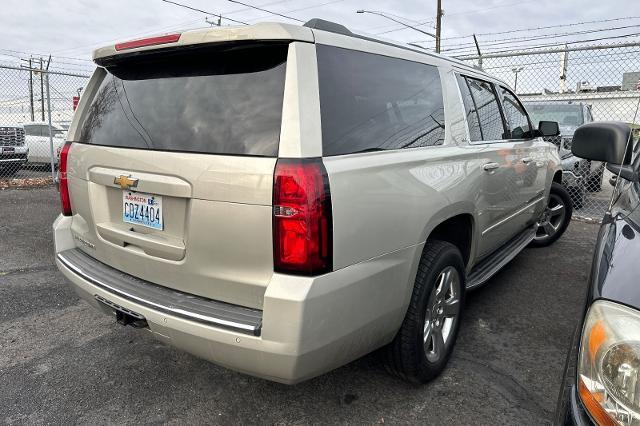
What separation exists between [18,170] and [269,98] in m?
12.6

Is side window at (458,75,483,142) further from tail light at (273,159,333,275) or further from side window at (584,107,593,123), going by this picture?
side window at (584,107,593,123)

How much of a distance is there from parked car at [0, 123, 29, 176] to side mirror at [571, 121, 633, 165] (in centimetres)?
1264

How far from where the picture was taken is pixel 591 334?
1.29 metres

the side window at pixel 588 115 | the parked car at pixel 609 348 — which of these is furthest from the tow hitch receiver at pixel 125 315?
the side window at pixel 588 115

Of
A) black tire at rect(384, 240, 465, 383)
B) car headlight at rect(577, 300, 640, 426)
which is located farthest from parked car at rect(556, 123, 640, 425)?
black tire at rect(384, 240, 465, 383)

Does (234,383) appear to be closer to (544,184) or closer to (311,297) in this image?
(311,297)

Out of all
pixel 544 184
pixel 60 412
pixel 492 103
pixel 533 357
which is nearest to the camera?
pixel 60 412

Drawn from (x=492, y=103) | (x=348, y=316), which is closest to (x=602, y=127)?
(x=492, y=103)

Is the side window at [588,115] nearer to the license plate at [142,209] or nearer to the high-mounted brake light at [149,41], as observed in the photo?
the high-mounted brake light at [149,41]

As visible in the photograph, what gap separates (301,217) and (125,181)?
101 centimetres

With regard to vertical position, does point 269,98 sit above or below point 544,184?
above

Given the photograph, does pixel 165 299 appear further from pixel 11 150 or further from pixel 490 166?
pixel 11 150

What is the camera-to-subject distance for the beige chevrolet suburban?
192cm

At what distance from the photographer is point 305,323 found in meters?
1.86
